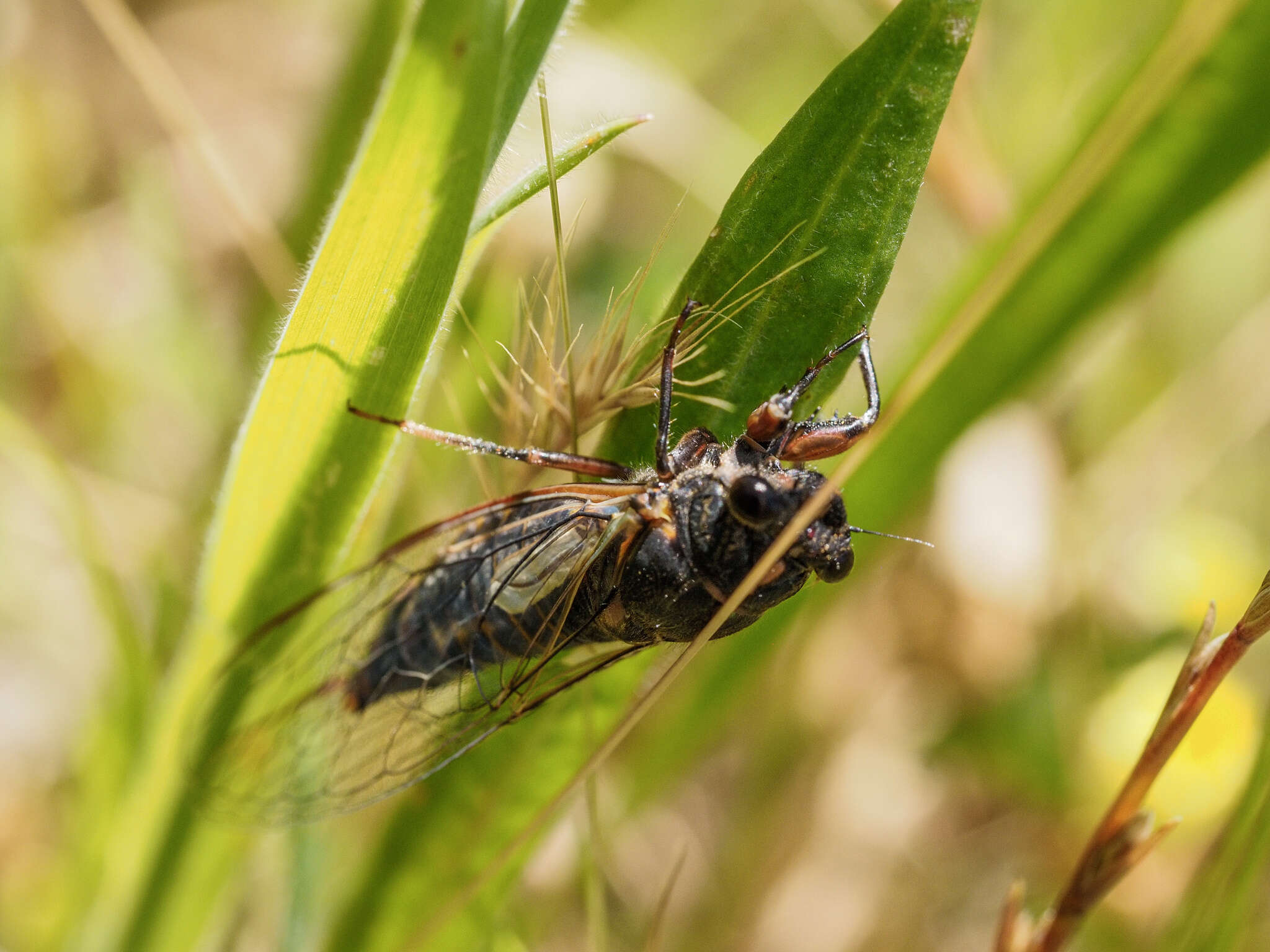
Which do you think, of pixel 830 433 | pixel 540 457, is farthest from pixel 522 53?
pixel 830 433

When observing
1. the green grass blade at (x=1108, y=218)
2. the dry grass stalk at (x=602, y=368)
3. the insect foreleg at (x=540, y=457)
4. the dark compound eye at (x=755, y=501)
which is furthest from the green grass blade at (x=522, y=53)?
the green grass blade at (x=1108, y=218)

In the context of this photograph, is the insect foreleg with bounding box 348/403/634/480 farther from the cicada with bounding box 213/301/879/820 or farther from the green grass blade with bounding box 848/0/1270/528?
the green grass blade with bounding box 848/0/1270/528

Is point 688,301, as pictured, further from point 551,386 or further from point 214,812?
point 214,812

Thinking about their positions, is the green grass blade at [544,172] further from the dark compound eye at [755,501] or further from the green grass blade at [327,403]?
the dark compound eye at [755,501]

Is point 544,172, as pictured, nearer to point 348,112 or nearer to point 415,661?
point 415,661

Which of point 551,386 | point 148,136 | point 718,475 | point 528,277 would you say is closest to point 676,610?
point 718,475
